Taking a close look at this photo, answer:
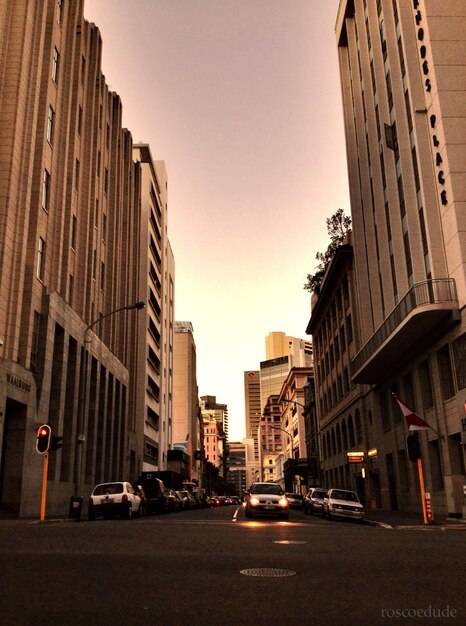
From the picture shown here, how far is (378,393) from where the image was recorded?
43062 millimetres

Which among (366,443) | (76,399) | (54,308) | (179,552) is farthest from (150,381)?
(179,552)

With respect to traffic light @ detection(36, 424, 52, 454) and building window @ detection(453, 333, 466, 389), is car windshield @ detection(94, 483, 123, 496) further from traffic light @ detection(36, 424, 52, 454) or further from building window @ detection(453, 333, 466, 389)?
building window @ detection(453, 333, 466, 389)

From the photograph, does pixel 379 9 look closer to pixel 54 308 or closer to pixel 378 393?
pixel 378 393

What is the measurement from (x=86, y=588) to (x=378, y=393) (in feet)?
129

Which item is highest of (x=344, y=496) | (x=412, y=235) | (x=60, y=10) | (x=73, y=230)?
(x=60, y=10)

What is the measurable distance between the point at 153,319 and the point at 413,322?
174ft

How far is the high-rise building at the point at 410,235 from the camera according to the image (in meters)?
27.9

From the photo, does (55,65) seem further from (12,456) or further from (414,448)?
(414,448)

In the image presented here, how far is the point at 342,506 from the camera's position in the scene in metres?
27.0

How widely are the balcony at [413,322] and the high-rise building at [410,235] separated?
0.22 feet

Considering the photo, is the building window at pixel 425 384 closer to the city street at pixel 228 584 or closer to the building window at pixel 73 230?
the building window at pixel 73 230

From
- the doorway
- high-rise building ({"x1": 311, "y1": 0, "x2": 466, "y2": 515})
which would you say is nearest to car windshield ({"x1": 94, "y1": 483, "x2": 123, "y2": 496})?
the doorway

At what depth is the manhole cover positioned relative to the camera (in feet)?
21.4

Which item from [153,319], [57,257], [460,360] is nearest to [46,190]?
[57,257]
